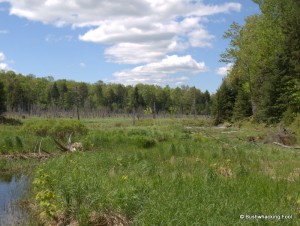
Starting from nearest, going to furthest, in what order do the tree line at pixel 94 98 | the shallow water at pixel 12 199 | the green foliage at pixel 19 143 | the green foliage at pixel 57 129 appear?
1. the shallow water at pixel 12 199
2. the green foliage at pixel 19 143
3. the green foliage at pixel 57 129
4. the tree line at pixel 94 98

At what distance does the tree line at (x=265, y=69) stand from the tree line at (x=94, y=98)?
166 ft

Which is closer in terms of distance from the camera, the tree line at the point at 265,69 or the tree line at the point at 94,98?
the tree line at the point at 265,69

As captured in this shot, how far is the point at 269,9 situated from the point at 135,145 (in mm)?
30031

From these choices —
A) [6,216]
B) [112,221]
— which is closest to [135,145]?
[6,216]

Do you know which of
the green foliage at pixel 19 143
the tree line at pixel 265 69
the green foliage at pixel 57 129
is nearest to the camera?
the green foliage at pixel 19 143

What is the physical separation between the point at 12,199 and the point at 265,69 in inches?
1394

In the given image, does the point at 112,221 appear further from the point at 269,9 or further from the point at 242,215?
the point at 269,9

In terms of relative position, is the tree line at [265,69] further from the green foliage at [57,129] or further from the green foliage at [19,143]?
the green foliage at [19,143]

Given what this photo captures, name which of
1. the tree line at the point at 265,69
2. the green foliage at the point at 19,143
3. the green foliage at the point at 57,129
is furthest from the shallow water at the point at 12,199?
the tree line at the point at 265,69

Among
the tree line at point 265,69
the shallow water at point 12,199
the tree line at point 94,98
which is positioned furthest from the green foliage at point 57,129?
the tree line at point 94,98

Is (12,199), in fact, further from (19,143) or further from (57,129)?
(57,129)

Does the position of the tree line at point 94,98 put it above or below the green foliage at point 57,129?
above

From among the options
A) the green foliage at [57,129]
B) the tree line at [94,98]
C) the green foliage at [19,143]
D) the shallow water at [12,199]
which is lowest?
the shallow water at [12,199]

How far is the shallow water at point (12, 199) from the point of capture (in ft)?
26.3
